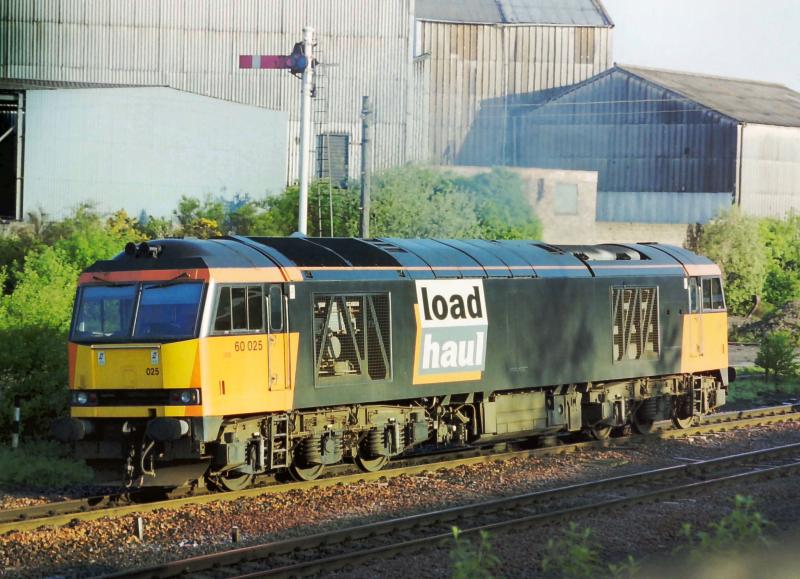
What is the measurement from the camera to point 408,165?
1655 inches

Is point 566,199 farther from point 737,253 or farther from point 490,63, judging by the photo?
point 490,63

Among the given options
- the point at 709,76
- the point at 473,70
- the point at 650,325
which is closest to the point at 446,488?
the point at 650,325

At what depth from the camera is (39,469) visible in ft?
56.4

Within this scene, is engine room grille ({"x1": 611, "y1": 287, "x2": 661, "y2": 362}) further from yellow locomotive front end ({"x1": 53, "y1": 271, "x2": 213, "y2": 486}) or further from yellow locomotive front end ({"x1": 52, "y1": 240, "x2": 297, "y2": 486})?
yellow locomotive front end ({"x1": 53, "y1": 271, "x2": 213, "y2": 486})

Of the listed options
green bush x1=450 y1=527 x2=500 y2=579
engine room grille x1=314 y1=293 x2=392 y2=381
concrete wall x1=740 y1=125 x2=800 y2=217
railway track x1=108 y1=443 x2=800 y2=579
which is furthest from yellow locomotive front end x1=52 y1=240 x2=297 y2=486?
concrete wall x1=740 y1=125 x2=800 y2=217

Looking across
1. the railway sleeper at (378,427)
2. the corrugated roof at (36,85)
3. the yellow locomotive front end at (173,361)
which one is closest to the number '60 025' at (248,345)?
the yellow locomotive front end at (173,361)

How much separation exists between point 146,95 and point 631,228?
1960 centimetres

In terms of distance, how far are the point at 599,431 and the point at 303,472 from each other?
7057 mm

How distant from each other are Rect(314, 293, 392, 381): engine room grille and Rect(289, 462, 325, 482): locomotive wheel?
133 centimetres

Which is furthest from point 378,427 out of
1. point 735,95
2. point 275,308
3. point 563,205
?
point 735,95

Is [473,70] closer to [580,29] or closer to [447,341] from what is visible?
[580,29]

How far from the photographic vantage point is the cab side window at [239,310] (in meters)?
15.2

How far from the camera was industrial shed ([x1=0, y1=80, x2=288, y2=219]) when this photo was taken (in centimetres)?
3881

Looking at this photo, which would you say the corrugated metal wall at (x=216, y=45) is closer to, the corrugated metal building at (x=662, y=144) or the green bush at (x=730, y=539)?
the corrugated metal building at (x=662, y=144)
